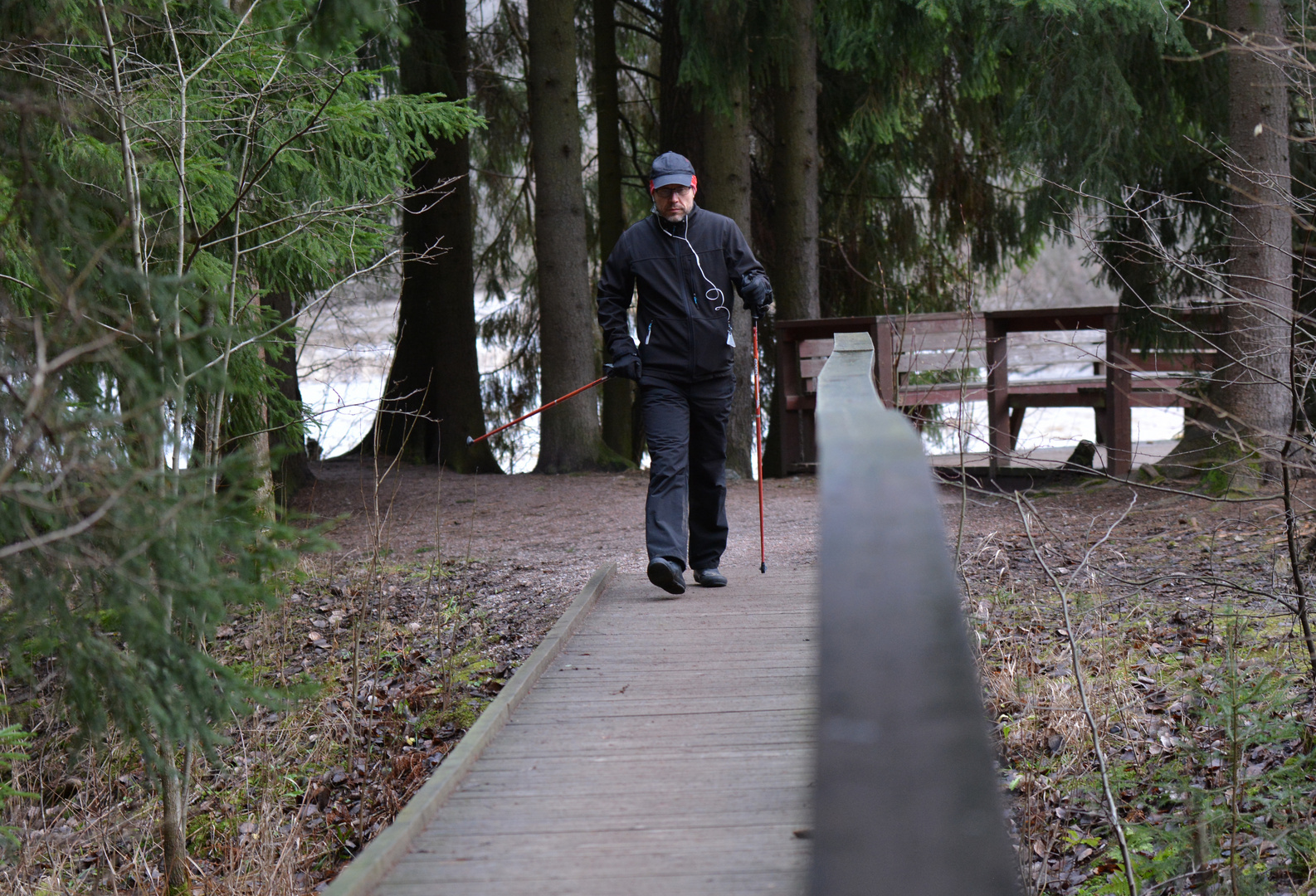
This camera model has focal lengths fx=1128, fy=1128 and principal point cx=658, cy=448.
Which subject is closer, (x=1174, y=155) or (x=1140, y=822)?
(x=1140, y=822)

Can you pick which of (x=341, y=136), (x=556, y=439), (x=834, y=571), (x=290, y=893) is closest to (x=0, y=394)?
(x=290, y=893)

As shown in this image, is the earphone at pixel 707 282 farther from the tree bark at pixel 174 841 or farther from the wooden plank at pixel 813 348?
the wooden plank at pixel 813 348

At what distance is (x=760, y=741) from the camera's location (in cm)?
389

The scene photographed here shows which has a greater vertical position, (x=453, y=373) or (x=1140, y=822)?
(x=453, y=373)

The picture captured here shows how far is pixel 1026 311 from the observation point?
1145cm

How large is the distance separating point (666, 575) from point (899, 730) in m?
4.42

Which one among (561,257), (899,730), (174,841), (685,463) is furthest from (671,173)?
(561,257)

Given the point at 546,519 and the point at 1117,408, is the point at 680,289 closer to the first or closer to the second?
the point at 546,519

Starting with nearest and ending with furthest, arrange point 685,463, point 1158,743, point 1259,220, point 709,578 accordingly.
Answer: point 1158,743, point 685,463, point 709,578, point 1259,220

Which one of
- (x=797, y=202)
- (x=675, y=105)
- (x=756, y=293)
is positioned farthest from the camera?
(x=675, y=105)

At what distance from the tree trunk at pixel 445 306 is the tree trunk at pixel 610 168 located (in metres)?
1.85

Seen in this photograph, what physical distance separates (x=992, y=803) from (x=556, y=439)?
1202 cm

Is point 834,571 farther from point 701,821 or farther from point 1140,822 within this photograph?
point 1140,822

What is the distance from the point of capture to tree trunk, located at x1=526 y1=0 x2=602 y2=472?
42.8 ft
